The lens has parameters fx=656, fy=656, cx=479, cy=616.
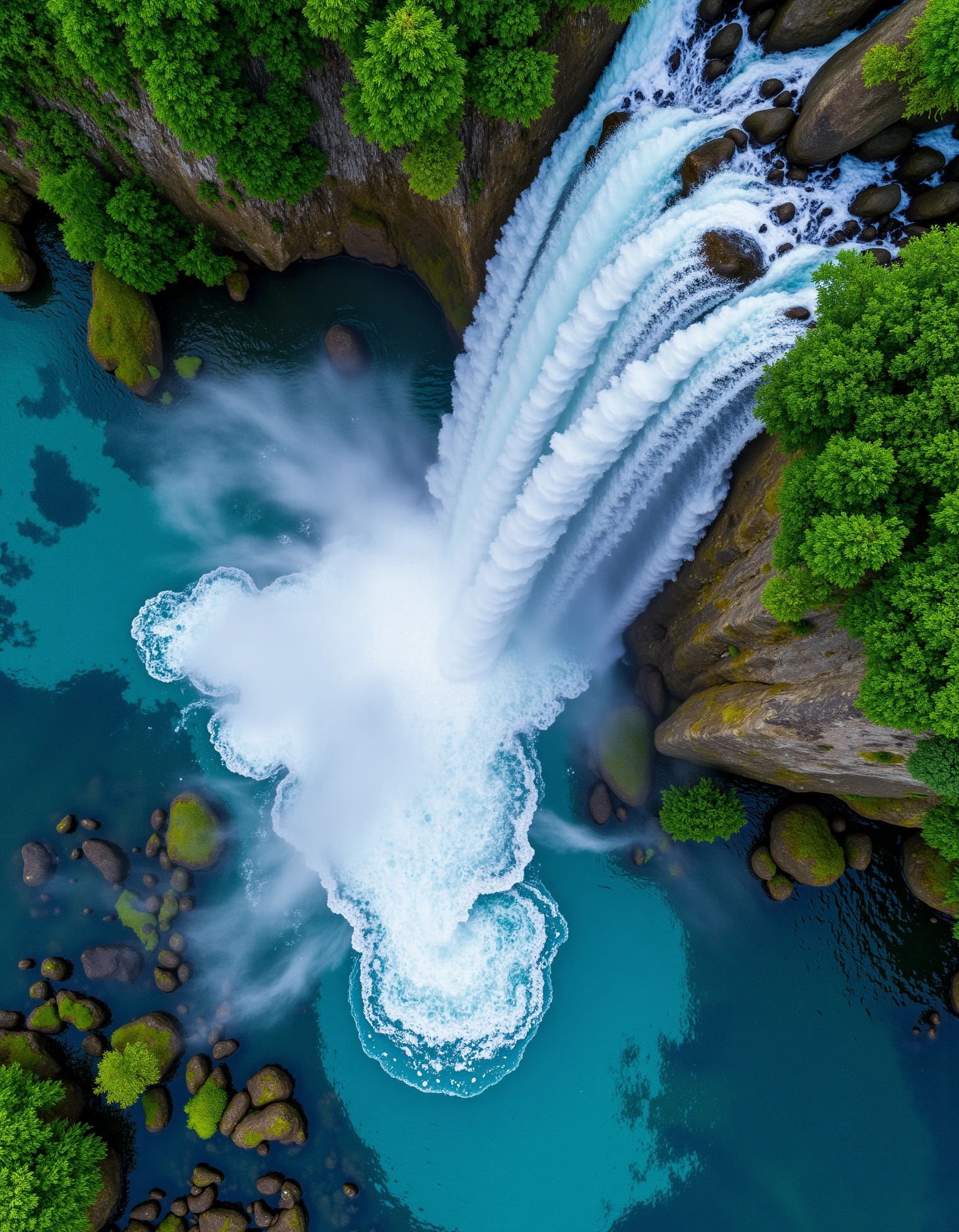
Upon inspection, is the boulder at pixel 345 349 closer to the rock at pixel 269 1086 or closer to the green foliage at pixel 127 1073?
the green foliage at pixel 127 1073

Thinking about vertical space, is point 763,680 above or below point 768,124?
below

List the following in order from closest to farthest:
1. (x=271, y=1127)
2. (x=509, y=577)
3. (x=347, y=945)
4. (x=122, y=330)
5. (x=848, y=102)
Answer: (x=848, y=102)
(x=509, y=577)
(x=271, y=1127)
(x=347, y=945)
(x=122, y=330)

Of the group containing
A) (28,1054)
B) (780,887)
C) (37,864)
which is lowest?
(28,1054)

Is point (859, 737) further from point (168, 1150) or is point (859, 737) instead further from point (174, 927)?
point (168, 1150)

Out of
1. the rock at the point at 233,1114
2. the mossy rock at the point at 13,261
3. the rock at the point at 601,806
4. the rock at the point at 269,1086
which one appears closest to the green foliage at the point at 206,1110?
the rock at the point at 233,1114

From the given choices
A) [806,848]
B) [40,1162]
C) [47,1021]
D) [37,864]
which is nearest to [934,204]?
[806,848]

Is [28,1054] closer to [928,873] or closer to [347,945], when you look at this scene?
[347,945]
